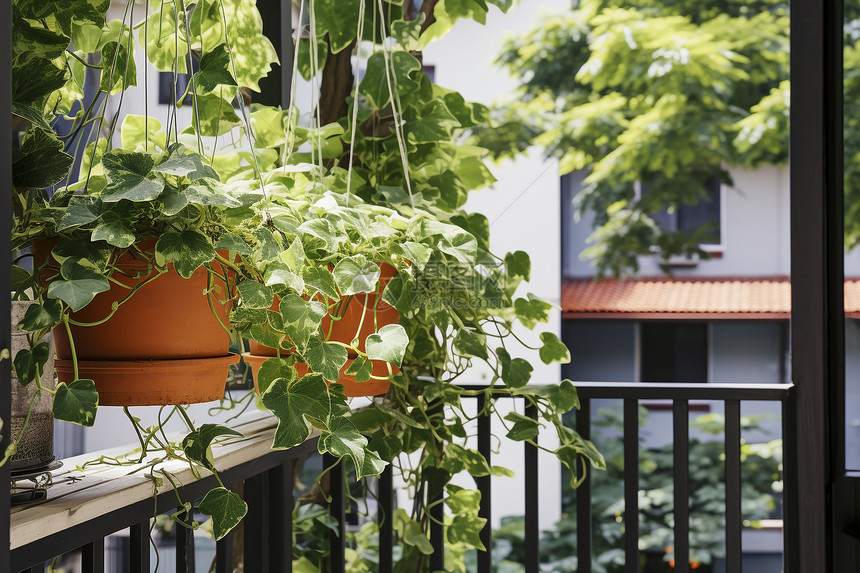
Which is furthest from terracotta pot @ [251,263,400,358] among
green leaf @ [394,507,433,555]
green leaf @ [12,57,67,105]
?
green leaf @ [394,507,433,555]

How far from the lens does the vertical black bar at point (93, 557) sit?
57cm

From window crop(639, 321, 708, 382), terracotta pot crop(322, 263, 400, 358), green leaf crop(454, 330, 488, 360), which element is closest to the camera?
terracotta pot crop(322, 263, 400, 358)

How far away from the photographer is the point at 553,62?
5.27 meters

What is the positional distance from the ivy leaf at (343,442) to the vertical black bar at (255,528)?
0.40m

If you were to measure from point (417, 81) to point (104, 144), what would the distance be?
1.25 feet

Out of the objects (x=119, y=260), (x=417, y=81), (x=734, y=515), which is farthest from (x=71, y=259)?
(x=734, y=515)

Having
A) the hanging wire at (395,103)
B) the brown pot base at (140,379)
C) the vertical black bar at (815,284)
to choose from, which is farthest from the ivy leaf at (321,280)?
the vertical black bar at (815,284)

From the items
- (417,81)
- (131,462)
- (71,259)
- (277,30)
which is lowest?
(131,462)

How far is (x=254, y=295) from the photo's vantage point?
472 mm

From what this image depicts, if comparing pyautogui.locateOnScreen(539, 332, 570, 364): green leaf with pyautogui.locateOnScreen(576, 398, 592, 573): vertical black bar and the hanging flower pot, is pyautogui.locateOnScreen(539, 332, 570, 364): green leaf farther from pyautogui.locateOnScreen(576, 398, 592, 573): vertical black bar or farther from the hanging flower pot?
the hanging flower pot

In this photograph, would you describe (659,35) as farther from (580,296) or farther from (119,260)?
(119,260)

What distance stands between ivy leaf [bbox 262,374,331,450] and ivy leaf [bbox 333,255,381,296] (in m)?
0.07

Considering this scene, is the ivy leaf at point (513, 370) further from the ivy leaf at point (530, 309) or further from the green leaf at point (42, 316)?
the green leaf at point (42, 316)

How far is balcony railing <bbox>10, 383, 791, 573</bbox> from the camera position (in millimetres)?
463
